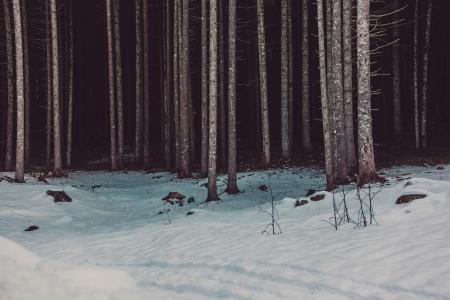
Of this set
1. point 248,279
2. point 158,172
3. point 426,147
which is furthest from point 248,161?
point 248,279

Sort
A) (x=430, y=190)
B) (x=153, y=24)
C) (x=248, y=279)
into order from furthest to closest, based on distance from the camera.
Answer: (x=153, y=24) < (x=430, y=190) < (x=248, y=279)

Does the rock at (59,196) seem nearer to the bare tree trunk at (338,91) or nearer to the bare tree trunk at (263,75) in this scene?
the bare tree trunk at (338,91)

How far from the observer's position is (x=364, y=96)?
1068 centimetres

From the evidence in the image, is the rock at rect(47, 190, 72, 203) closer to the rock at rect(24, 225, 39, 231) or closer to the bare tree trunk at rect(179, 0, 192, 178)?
the rock at rect(24, 225, 39, 231)

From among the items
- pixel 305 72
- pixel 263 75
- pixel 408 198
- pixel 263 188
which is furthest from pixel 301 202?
pixel 305 72

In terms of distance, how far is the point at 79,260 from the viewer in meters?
7.25

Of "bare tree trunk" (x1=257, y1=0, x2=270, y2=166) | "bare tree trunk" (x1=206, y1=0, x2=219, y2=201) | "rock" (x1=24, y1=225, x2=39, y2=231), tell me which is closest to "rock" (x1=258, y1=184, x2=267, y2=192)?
"bare tree trunk" (x1=206, y1=0, x2=219, y2=201)

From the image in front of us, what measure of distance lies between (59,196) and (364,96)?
31.9 feet

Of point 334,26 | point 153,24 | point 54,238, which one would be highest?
point 153,24

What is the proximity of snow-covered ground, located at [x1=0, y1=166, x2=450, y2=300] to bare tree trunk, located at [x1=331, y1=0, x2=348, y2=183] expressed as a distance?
1191 millimetres

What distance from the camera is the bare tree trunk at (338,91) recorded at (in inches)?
470

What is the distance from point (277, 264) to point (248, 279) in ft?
1.75

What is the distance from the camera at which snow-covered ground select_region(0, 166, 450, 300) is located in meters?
4.54

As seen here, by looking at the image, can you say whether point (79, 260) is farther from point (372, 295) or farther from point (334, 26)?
point (334, 26)
